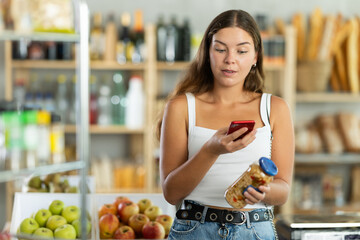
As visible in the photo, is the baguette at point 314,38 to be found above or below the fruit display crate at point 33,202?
above

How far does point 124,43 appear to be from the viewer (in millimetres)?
4371

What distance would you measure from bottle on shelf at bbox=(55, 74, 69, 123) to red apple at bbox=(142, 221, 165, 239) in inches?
95.5

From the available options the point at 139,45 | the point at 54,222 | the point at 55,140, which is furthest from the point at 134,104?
the point at 55,140

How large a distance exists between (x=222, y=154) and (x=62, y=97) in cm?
297

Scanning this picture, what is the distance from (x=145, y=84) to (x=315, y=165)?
164cm

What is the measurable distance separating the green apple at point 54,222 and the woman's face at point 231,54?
0.81 metres

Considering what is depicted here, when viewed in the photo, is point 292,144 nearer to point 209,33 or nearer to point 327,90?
point 209,33

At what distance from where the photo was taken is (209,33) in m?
1.72

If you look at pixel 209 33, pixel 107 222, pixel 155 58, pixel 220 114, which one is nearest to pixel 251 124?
pixel 220 114

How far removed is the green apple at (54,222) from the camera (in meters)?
2.01

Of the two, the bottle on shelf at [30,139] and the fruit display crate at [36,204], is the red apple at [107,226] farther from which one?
the bottle on shelf at [30,139]

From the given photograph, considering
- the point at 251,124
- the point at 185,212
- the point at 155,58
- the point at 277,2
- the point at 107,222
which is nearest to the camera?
the point at 251,124

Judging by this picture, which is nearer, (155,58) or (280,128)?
(280,128)

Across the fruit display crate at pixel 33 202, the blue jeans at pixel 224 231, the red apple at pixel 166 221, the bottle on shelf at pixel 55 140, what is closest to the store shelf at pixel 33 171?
the bottle on shelf at pixel 55 140
